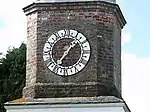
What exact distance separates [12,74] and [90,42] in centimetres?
1384

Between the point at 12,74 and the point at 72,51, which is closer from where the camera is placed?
the point at 72,51

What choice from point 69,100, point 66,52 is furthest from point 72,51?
Result: point 69,100

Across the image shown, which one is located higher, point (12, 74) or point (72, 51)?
point (72, 51)

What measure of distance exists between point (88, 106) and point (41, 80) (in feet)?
7.05

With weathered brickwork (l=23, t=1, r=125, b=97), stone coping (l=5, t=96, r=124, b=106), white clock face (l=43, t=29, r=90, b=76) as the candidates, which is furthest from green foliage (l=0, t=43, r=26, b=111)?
stone coping (l=5, t=96, r=124, b=106)

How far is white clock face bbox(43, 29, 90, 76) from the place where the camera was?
23.2m

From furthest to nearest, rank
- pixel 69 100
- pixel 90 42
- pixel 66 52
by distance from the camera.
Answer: pixel 90 42 < pixel 66 52 < pixel 69 100

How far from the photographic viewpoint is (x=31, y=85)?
925 inches

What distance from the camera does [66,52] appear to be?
23250 mm

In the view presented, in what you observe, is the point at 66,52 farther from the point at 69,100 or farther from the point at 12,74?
the point at 12,74

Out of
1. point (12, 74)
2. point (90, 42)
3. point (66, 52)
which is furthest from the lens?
point (12, 74)

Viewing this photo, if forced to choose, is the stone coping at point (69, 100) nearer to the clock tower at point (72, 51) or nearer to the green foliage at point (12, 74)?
the clock tower at point (72, 51)

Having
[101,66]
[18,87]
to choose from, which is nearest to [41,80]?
[101,66]

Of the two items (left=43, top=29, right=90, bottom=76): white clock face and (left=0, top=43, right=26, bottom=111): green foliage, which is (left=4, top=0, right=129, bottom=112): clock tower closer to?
(left=43, top=29, right=90, bottom=76): white clock face
